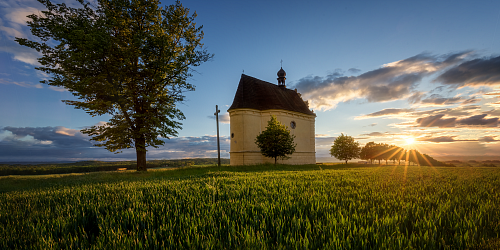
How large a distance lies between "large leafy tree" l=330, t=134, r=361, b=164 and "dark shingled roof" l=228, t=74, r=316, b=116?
16.3 meters

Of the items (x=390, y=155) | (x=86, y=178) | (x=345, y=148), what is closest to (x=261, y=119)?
(x=86, y=178)

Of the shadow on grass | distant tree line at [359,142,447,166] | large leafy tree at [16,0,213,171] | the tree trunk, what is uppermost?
large leafy tree at [16,0,213,171]

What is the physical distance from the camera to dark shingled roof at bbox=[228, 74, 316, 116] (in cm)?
3183

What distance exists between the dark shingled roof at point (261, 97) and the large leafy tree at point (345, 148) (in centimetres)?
1632

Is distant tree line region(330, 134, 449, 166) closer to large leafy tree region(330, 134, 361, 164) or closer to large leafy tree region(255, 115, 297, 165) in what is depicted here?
large leafy tree region(330, 134, 361, 164)

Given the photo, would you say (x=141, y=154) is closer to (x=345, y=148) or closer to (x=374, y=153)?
(x=345, y=148)

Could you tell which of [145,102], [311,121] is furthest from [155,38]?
[311,121]

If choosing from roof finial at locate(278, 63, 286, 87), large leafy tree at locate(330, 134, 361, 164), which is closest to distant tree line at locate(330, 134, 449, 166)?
large leafy tree at locate(330, 134, 361, 164)

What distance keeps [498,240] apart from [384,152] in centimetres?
6439

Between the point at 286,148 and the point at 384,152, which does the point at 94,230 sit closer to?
the point at 286,148

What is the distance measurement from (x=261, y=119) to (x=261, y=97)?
3888 millimetres

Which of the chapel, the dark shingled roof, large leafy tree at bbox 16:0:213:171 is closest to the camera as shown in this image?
large leafy tree at bbox 16:0:213:171

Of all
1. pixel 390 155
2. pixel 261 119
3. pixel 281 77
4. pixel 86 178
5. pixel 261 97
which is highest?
pixel 281 77

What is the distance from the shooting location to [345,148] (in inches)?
1876
